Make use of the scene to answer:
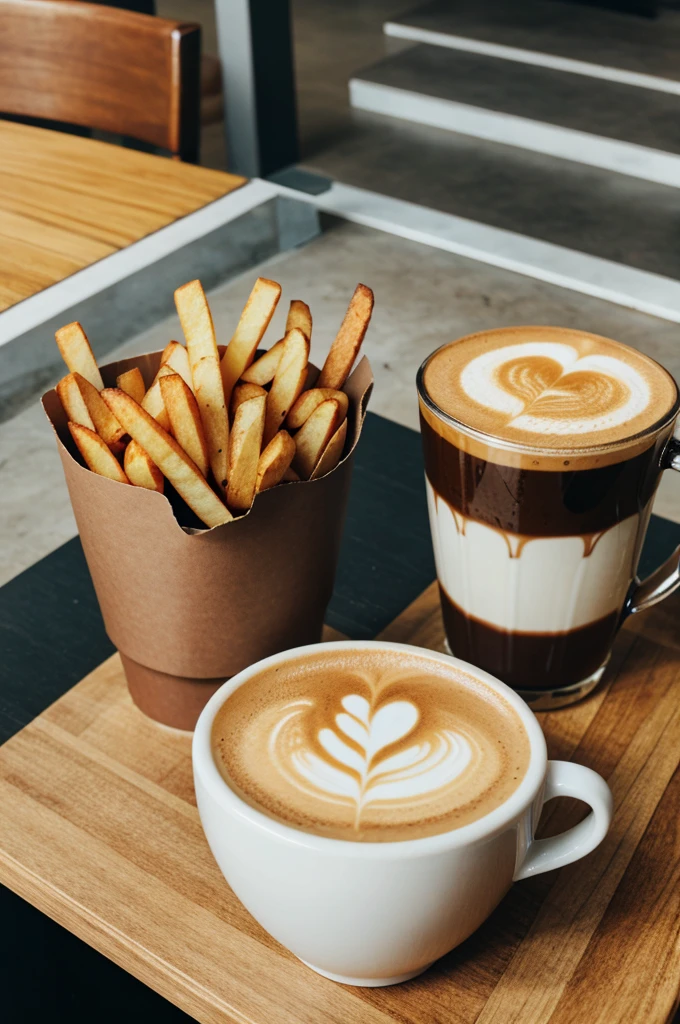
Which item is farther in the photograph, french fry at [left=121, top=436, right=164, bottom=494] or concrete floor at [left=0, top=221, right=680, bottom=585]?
concrete floor at [left=0, top=221, right=680, bottom=585]

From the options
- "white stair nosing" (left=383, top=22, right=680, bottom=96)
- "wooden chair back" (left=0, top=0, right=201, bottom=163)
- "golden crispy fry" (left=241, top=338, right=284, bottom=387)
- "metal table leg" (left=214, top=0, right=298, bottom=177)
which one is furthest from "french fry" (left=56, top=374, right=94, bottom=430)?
"white stair nosing" (left=383, top=22, right=680, bottom=96)

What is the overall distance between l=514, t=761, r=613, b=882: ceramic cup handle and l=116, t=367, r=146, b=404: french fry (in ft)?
1.15

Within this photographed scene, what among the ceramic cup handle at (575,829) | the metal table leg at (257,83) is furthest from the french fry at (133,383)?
the metal table leg at (257,83)

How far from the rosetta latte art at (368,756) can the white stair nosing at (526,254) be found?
163 cm

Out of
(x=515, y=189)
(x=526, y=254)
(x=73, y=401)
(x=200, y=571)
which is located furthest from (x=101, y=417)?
(x=515, y=189)

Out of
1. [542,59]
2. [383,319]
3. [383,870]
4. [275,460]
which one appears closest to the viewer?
[383,870]

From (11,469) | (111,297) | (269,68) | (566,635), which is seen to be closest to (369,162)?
(269,68)

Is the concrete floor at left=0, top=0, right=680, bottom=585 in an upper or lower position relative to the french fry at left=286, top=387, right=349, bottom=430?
lower

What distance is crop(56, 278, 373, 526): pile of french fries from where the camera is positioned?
23.7 inches

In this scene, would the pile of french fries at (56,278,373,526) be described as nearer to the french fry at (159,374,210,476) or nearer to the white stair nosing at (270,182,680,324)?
the french fry at (159,374,210,476)

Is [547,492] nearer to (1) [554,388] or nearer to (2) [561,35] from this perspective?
(1) [554,388]

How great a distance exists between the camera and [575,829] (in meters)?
0.57

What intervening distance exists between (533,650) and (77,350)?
366mm

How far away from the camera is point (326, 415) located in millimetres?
635
